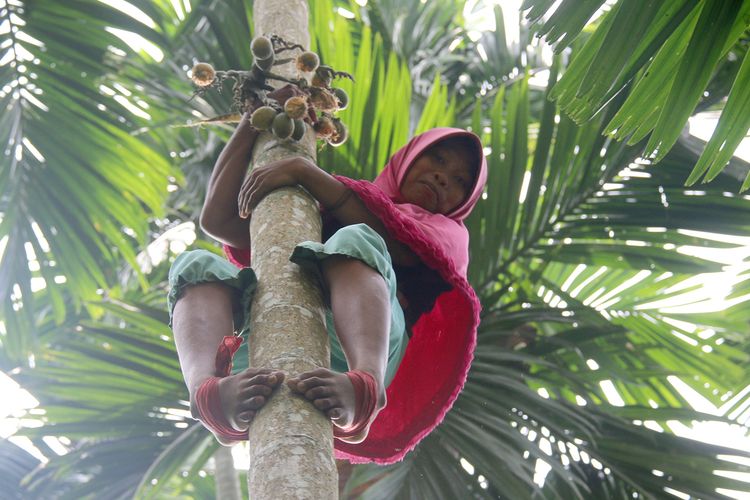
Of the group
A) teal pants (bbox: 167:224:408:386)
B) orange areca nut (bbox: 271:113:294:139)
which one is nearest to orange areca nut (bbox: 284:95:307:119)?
orange areca nut (bbox: 271:113:294:139)

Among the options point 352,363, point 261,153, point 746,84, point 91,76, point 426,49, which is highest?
point 426,49

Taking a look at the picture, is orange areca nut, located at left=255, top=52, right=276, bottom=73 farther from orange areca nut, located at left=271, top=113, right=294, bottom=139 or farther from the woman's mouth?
the woman's mouth

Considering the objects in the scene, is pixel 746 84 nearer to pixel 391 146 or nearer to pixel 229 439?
pixel 229 439

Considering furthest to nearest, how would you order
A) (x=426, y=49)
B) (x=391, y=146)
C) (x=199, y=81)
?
(x=426, y=49), (x=391, y=146), (x=199, y=81)

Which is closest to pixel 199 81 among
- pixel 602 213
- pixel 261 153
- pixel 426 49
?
pixel 261 153

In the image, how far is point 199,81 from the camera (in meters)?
2.07

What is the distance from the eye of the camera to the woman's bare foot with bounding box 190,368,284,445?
1.34 meters

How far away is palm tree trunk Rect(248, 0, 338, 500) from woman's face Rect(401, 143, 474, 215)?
468mm

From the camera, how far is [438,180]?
7.83 ft

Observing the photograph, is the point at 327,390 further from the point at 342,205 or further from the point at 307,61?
the point at 307,61

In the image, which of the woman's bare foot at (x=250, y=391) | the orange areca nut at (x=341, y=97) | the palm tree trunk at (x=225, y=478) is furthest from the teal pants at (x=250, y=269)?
the palm tree trunk at (x=225, y=478)

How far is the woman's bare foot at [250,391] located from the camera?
1.34 metres

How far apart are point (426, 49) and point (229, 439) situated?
3.04 metres

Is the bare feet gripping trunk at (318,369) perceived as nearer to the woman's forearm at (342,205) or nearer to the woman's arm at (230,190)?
the woman's forearm at (342,205)
